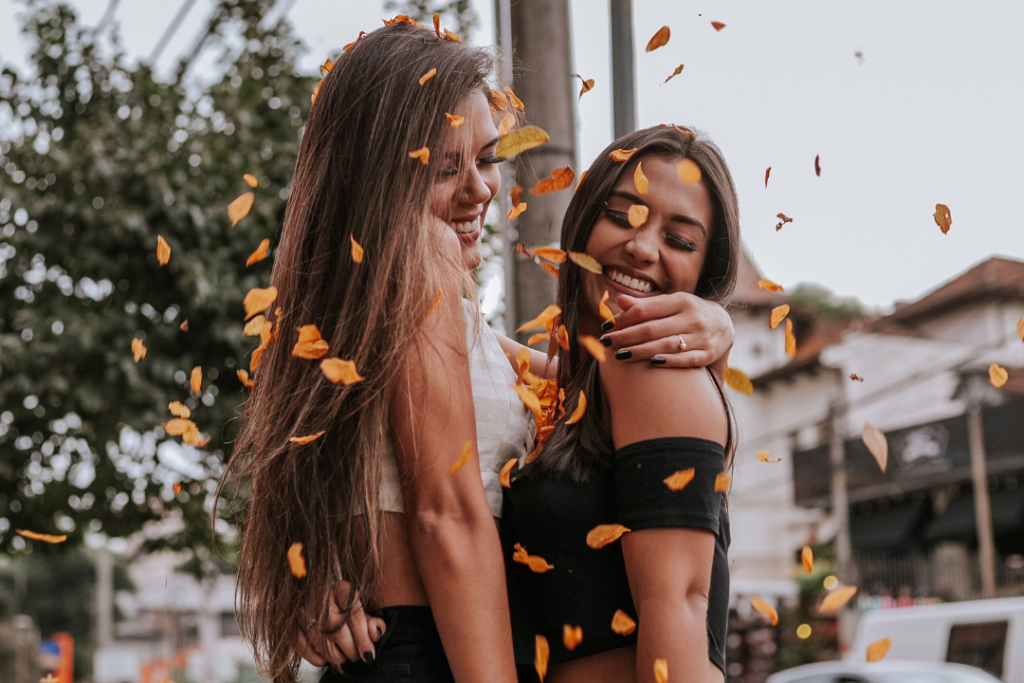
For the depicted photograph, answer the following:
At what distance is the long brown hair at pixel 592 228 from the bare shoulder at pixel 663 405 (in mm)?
92

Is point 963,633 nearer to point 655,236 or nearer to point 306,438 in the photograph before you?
point 655,236

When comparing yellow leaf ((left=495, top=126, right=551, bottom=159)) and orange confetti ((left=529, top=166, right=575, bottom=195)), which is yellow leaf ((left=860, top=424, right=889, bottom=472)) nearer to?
yellow leaf ((left=495, top=126, right=551, bottom=159))

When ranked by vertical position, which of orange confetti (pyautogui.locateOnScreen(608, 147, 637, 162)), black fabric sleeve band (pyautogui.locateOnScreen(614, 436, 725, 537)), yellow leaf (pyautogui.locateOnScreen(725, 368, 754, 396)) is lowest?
black fabric sleeve band (pyautogui.locateOnScreen(614, 436, 725, 537))

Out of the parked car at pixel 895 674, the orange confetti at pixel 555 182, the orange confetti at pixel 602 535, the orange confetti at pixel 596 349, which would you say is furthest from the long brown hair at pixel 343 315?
the parked car at pixel 895 674

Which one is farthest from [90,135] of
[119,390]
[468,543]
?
[468,543]

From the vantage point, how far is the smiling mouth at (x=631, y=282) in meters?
1.84

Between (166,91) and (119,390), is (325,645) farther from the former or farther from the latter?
(166,91)

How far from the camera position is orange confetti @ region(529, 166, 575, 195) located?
2.67m

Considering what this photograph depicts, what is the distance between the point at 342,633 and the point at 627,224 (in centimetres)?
85

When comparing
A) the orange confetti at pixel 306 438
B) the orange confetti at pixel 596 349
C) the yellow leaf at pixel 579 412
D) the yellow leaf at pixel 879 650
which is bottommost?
the yellow leaf at pixel 879 650

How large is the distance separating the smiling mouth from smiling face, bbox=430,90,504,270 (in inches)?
10.6

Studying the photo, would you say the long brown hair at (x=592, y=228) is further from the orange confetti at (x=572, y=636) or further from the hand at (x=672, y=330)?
the orange confetti at (x=572, y=636)

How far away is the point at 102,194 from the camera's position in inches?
184

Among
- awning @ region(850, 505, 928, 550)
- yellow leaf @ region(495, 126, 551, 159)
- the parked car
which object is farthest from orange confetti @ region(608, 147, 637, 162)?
awning @ region(850, 505, 928, 550)
